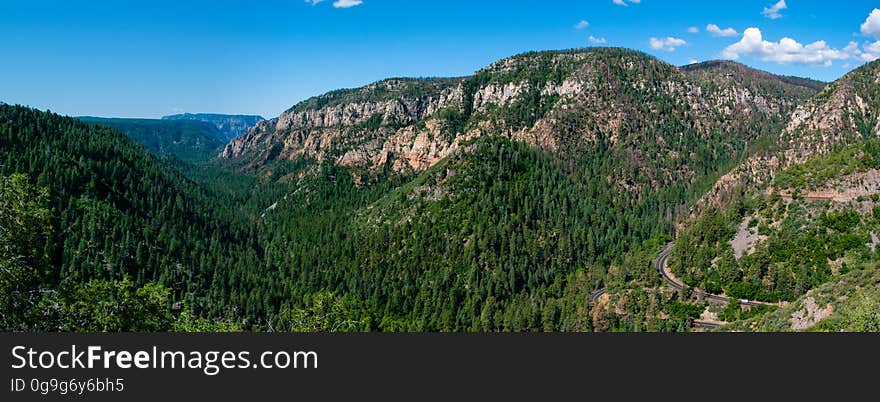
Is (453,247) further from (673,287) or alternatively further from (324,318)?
(324,318)

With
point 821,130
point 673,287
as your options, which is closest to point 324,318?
point 673,287

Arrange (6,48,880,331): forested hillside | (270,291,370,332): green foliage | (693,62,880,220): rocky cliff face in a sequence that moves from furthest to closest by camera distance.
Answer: (693,62,880,220): rocky cliff face, (6,48,880,331): forested hillside, (270,291,370,332): green foliage

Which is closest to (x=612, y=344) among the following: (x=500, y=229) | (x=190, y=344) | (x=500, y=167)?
(x=190, y=344)

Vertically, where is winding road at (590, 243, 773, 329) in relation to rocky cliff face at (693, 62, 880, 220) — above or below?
below

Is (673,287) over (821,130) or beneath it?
beneath

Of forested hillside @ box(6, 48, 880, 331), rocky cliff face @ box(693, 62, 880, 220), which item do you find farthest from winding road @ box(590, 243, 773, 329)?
rocky cliff face @ box(693, 62, 880, 220)

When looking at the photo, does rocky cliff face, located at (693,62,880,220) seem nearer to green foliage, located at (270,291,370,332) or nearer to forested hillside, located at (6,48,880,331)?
forested hillside, located at (6,48,880,331)

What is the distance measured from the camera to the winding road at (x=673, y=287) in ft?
294

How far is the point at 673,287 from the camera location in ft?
348

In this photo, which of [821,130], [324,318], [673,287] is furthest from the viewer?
[821,130]

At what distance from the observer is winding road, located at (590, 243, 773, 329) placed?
8969cm

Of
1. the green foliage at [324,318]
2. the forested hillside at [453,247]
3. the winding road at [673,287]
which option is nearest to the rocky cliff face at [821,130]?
the forested hillside at [453,247]

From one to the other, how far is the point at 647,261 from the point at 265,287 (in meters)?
89.4

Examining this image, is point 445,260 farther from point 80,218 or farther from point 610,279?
point 80,218
